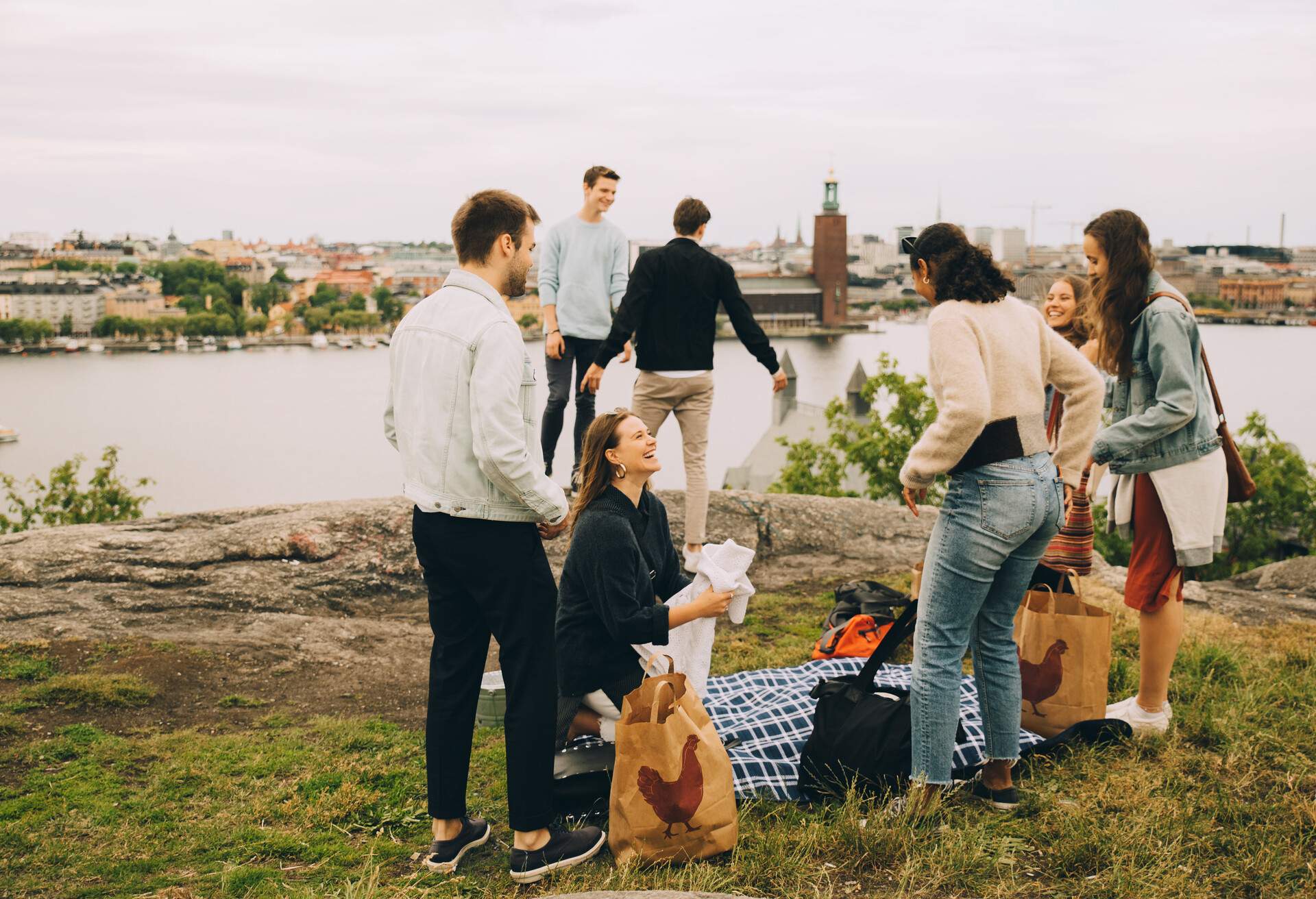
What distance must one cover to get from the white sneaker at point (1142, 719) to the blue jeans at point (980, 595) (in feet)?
3.12

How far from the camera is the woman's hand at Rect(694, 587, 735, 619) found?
318cm

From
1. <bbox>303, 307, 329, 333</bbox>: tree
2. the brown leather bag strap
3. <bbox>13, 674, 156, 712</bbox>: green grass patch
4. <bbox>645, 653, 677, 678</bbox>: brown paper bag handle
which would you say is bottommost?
<bbox>13, 674, 156, 712</bbox>: green grass patch

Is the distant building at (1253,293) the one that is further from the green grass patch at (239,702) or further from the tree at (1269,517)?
the green grass patch at (239,702)

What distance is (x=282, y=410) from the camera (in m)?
61.3

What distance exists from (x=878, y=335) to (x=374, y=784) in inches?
4914

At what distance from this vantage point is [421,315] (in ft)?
9.00

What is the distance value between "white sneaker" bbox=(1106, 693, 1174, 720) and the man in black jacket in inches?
95.4

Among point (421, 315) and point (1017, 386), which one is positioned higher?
point (421, 315)

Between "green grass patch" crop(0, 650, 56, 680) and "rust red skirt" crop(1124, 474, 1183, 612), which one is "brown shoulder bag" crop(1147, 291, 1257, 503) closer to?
"rust red skirt" crop(1124, 474, 1183, 612)

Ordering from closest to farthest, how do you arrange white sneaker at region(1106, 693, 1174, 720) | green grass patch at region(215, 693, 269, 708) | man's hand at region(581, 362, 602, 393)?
white sneaker at region(1106, 693, 1174, 720) → green grass patch at region(215, 693, 269, 708) → man's hand at region(581, 362, 602, 393)

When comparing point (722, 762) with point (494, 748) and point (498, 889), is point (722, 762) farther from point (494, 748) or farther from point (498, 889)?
point (494, 748)

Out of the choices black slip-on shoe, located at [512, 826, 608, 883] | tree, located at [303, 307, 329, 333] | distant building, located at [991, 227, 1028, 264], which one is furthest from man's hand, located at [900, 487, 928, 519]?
tree, located at [303, 307, 329, 333]

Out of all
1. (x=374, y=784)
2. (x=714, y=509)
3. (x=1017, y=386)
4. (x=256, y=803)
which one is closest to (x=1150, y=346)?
(x=1017, y=386)

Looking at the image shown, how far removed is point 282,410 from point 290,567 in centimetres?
5885
